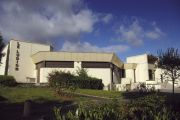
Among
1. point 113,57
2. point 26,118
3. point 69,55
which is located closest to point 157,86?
point 113,57

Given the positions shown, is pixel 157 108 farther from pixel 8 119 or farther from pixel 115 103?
pixel 8 119

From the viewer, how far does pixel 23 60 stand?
53625 mm

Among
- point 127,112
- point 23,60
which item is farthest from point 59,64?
point 127,112

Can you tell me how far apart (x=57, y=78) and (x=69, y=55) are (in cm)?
1233

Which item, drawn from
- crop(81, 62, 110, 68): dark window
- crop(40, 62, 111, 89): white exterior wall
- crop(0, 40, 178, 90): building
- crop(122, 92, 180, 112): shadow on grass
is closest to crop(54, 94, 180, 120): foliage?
crop(122, 92, 180, 112): shadow on grass

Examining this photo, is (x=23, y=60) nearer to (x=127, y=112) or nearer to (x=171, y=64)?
(x=171, y=64)

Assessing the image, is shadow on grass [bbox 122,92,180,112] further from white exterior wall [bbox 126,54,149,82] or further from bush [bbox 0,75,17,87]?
white exterior wall [bbox 126,54,149,82]

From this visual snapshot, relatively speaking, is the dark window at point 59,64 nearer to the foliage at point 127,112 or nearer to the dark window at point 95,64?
the dark window at point 95,64

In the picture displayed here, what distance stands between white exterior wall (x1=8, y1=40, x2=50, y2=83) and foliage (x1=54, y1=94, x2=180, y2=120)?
42.6 m

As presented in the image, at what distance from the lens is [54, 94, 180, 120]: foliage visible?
944 centimetres

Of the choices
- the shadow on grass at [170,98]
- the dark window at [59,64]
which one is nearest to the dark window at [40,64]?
the dark window at [59,64]

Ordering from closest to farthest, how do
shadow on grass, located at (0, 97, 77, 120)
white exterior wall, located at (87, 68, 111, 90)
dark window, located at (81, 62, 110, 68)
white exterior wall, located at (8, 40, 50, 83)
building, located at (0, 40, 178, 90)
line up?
shadow on grass, located at (0, 97, 77, 120)
white exterior wall, located at (8, 40, 50, 83)
building, located at (0, 40, 178, 90)
white exterior wall, located at (87, 68, 111, 90)
dark window, located at (81, 62, 110, 68)

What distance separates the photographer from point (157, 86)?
173ft

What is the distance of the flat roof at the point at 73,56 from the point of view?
52562 millimetres
